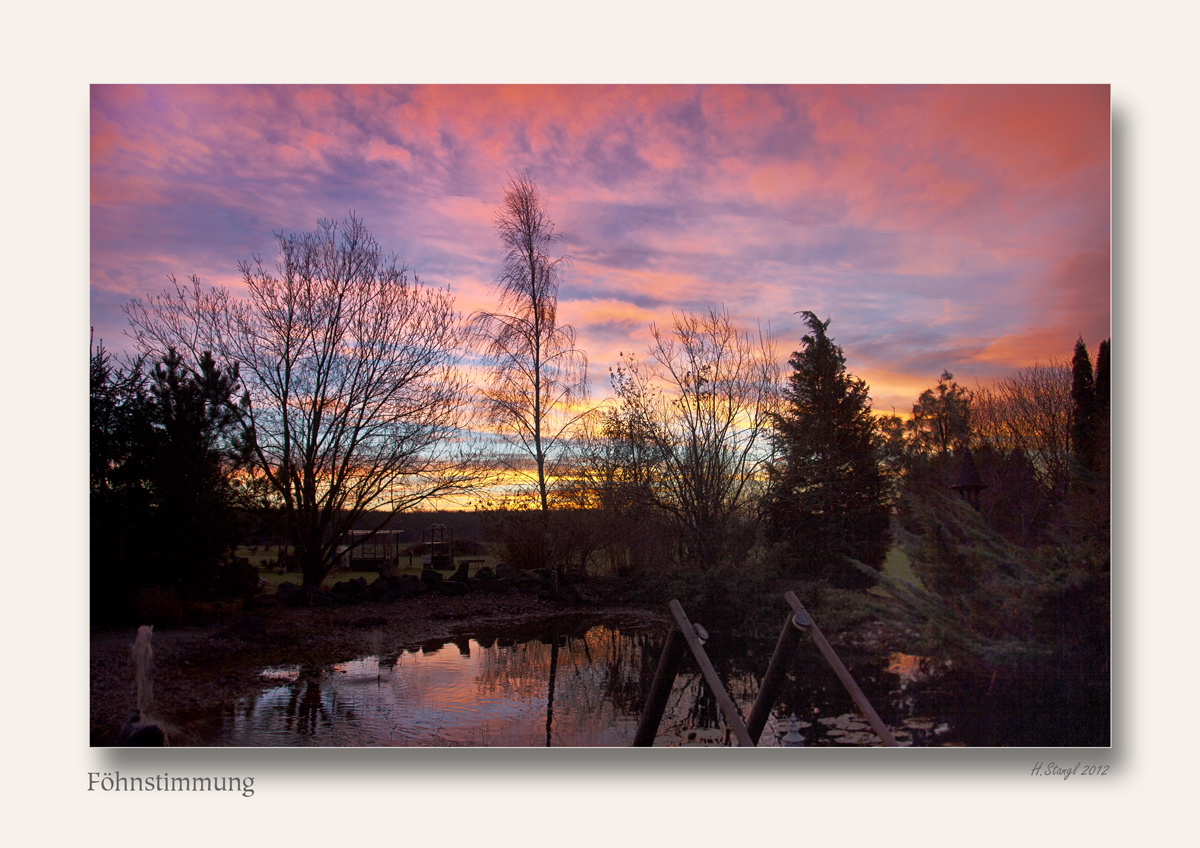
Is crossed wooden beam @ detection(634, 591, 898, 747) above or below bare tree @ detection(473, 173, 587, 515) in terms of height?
below

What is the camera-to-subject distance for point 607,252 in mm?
5492

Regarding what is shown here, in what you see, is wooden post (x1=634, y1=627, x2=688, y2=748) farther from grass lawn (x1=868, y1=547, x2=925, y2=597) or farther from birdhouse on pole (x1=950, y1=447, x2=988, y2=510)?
birdhouse on pole (x1=950, y1=447, x2=988, y2=510)

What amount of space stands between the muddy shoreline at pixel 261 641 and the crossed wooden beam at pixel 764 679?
2699mm

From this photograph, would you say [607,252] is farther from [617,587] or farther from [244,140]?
[617,587]

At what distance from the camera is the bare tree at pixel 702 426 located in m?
6.51

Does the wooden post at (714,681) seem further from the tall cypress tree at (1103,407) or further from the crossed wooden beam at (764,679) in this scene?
the tall cypress tree at (1103,407)

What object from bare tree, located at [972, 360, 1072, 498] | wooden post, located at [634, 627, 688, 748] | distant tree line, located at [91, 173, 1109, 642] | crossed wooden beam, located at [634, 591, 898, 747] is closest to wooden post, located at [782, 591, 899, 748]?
crossed wooden beam, located at [634, 591, 898, 747]

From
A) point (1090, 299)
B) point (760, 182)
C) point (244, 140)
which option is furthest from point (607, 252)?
point (1090, 299)

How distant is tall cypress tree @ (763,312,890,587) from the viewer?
5570 millimetres

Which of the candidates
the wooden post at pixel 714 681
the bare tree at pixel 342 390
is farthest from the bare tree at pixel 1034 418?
the bare tree at pixel 342 390

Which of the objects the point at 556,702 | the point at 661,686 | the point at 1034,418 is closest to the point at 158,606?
the point at 556,702

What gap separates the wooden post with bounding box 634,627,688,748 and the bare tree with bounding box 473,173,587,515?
344 centimetres

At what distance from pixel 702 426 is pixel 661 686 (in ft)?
13.1

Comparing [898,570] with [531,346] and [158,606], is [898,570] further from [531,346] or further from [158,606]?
[158,606]
